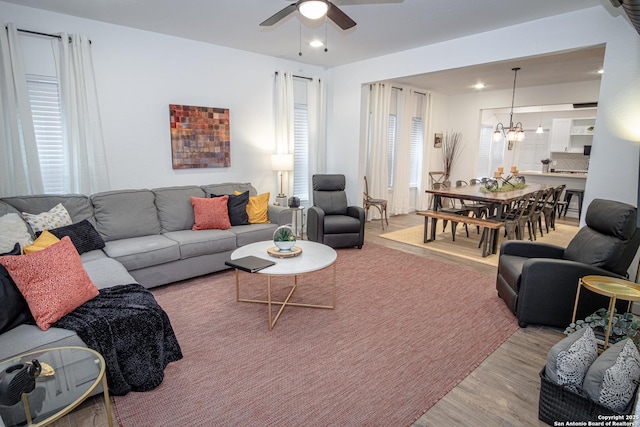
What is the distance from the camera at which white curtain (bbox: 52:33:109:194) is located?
3662 mm

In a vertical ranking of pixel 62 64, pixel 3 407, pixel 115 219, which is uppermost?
pixel 62 64

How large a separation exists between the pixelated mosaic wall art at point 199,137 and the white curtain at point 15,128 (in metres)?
1.43

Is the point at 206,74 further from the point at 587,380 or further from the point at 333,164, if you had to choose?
the point at 587,380

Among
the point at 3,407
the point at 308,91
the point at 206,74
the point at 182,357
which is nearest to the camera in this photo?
the point at 3,407

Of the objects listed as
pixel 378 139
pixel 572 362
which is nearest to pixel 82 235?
pixel 572 362

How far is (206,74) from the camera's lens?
15.5 ft

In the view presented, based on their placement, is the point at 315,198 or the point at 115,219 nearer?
the point at 115,219

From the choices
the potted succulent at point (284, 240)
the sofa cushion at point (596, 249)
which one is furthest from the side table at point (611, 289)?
the potted succulent at point (284, 240)

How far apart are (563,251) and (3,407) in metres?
3.99

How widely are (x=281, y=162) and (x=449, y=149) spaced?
5.04 metres

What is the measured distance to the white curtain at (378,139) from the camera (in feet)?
21.5

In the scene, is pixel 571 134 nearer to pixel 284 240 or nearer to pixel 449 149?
pixel 449 149

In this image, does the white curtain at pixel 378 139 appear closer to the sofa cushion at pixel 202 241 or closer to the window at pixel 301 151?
the window at pixel 301 151

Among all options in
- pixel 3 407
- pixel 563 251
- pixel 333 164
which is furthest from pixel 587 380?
pixel 333 164
